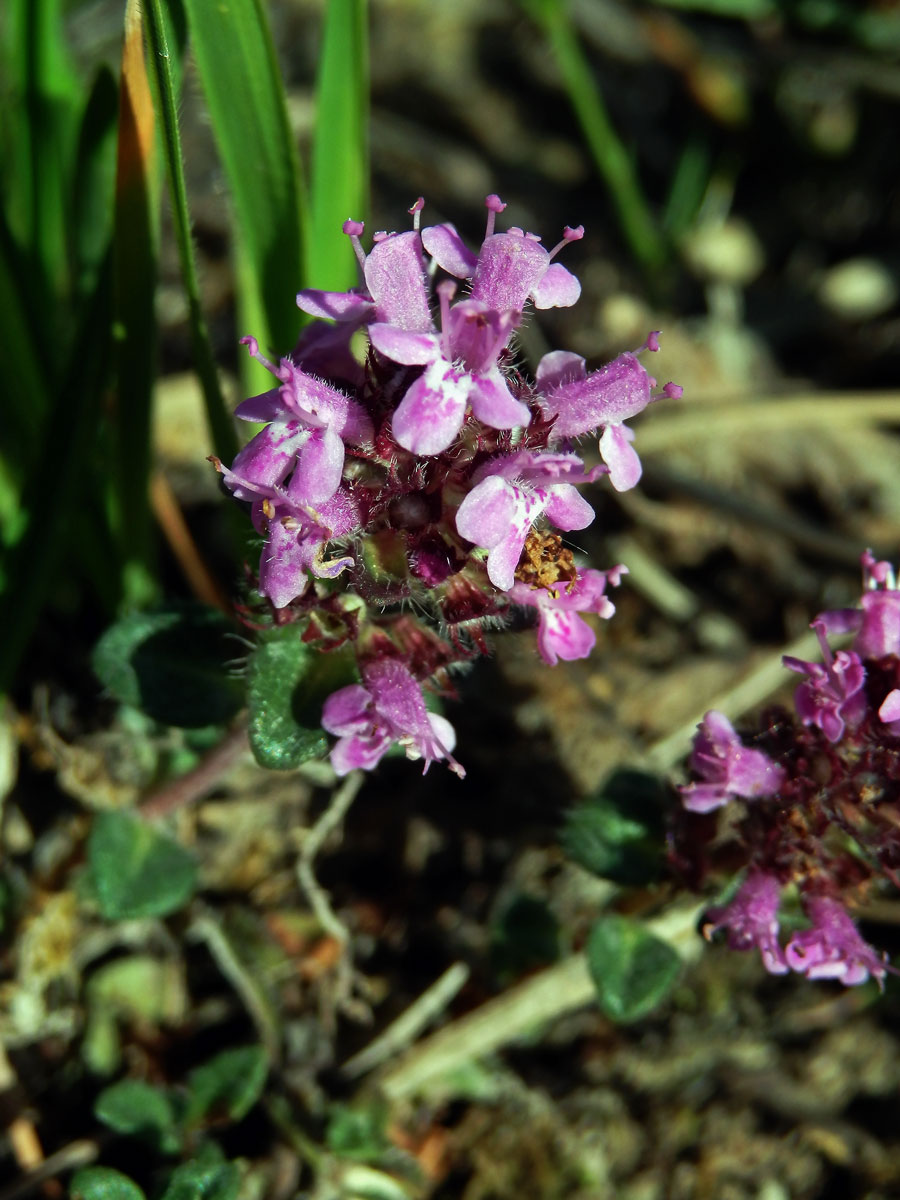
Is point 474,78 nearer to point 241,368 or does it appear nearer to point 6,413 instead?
point 241,368

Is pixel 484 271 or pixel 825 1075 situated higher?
pixel 484 271

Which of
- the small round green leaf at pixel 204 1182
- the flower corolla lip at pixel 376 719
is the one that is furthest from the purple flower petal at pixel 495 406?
the small round green leaf at pixel 204 1182

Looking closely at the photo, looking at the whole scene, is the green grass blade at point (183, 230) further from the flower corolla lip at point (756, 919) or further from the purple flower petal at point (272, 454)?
the flower corolla lip at point (756, 919)

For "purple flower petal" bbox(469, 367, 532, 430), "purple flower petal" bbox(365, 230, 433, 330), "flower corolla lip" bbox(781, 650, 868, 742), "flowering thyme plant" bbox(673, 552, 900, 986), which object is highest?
"purple flower petal" bbox(365, 230, 433, 330)

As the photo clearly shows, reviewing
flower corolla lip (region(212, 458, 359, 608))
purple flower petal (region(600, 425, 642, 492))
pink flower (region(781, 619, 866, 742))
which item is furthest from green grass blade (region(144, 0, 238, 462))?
pink flower (region(781, 619, 866, 742))

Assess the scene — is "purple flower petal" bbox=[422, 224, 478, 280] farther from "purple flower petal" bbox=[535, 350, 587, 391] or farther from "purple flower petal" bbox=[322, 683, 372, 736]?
"purple flower petal" bbox=[322, 683, 372, 736]

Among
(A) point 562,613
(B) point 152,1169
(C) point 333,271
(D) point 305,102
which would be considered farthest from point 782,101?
(B) point 152,1169

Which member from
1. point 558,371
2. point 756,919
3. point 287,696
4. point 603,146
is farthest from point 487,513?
point 603,146
